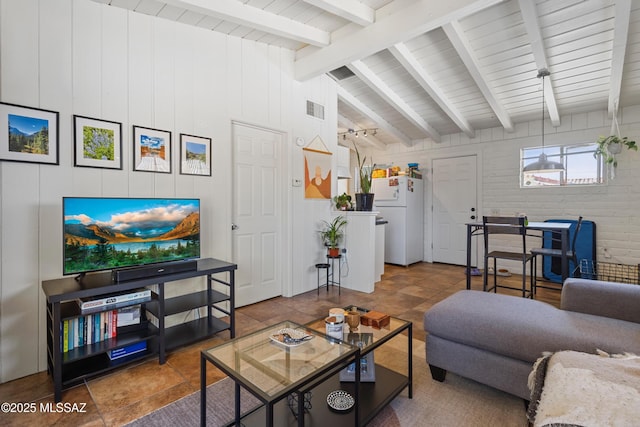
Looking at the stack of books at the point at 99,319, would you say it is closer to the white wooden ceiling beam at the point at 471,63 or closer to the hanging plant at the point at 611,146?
the white wooden ceiling beam at the point at 471,63

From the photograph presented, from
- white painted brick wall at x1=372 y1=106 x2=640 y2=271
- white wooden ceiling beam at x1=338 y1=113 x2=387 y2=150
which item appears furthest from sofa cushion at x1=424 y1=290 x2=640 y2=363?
white wooden ceiling beam at x1=338 y1=113 x2=387 y2=150

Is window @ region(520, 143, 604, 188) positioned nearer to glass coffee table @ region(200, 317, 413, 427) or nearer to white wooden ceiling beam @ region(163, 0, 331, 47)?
white wooden ceiling beam @ region(163, 0, 331, 47)

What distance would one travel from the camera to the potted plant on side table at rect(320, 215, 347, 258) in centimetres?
403

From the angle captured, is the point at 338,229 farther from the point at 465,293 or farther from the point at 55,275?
the point at 55,275

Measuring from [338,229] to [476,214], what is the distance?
2728 millimetres

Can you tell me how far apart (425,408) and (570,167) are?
4.55 m

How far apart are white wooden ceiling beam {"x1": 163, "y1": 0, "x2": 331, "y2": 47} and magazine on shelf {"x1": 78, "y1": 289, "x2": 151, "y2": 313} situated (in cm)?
216

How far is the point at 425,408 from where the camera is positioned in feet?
5.58

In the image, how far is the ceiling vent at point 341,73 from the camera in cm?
405

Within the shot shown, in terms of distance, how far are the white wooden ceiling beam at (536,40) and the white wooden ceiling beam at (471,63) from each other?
522mm

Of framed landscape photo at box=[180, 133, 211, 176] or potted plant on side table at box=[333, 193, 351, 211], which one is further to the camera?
potted plant on side table at box=[333, 193, 351, 211]

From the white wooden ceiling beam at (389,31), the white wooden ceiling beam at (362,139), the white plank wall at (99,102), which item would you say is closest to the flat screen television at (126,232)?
the white plank wall at (99,102)

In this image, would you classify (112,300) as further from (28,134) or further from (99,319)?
(28,134)

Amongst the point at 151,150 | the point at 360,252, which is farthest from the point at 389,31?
the point at 360,252
